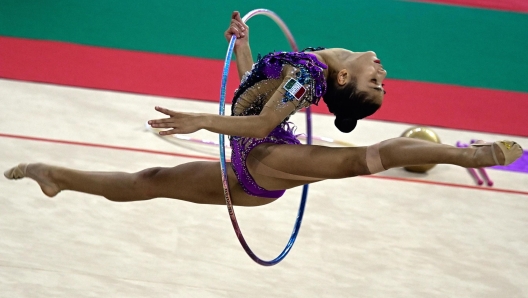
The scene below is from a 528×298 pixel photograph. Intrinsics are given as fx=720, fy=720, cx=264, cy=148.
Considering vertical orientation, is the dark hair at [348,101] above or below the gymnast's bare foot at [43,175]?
above

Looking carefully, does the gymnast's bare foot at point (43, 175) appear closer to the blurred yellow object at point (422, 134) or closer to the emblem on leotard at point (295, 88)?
the emblem on leotard at point (295, 88)

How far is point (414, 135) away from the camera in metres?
4.77

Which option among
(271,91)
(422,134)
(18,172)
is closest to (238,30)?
(271,91)

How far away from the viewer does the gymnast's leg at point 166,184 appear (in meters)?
2.97

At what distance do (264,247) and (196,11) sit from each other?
13.2 feet

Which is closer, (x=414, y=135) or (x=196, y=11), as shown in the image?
(x=414, y=135)

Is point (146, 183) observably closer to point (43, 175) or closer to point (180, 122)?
point (43, 175)

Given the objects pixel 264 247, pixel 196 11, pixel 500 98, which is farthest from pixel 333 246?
pixel 196 11

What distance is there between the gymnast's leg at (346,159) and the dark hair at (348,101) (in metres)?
0.22

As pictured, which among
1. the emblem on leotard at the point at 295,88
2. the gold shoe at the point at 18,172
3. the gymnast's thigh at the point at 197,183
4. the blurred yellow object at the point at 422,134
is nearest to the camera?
the emblem on leotard at the point at 295,88

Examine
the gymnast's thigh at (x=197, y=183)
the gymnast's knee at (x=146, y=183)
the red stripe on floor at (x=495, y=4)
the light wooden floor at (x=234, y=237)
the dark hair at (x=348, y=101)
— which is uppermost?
the red stripe on floor at (x=495, y=4)

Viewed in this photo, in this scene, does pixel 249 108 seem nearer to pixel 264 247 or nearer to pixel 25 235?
pixel 264 247

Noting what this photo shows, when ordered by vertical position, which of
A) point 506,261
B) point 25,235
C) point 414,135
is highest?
point 414,135

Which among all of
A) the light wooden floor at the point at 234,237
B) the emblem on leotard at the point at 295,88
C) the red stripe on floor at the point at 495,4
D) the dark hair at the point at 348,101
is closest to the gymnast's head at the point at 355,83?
the dark hair at the point at 348,101
